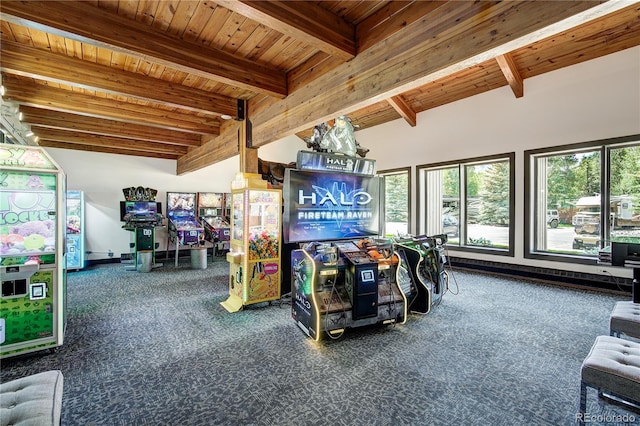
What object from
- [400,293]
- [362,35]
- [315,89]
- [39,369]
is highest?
[362,35]

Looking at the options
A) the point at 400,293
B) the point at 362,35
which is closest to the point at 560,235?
the point at 400,293

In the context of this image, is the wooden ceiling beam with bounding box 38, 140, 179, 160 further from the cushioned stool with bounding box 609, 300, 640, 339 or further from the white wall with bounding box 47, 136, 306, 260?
the cushioned stool with bounding box 609, 300, 640, 339

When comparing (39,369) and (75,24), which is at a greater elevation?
(75,24)

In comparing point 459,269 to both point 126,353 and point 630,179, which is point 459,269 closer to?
point 630,179

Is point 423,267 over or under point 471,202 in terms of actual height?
under

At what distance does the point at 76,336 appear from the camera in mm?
3143

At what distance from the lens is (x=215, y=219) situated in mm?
8391

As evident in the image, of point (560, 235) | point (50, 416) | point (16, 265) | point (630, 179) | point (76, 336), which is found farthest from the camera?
point (560, 235)

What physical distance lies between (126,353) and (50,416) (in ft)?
5.30

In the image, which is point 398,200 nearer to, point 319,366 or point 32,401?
point 319,366

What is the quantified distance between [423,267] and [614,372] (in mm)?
2351

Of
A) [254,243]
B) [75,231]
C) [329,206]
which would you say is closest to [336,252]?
[329,206]

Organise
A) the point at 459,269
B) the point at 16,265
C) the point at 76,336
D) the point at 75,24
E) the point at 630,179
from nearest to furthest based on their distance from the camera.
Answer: the point at 75,24 < the point at 16,265 < the point at 76,336 < the point at 630,179 < the point at 459,269

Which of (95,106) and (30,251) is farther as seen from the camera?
(95,106)
